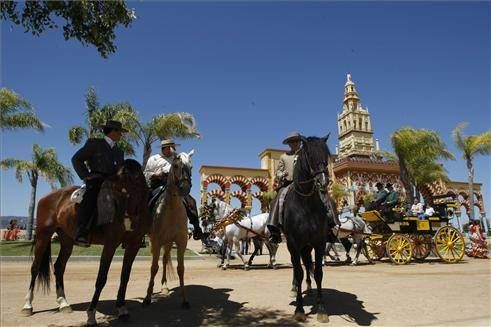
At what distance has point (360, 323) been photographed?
5422 mm

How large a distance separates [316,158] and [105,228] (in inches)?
138

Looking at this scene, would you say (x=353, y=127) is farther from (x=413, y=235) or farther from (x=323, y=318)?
(x=323, y=318)

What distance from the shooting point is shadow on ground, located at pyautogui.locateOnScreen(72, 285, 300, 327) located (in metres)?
5.54

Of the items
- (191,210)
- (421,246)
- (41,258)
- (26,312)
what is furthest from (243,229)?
(26,312)

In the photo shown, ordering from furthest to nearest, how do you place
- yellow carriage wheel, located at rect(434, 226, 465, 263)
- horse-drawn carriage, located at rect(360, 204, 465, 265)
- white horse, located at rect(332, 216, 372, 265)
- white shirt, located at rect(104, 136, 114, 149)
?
1. white horse, located at rect(332, 216, 372, 265)
2. yellow carriage wheel, located at rect(434, 226, 465, 263)
3. horse-drawn carriage, located at rect(360, 204, 465, 265)
4. white shirt, located at rect(104, 136, 114, 149)

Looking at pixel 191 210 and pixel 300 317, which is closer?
pixel 300 317

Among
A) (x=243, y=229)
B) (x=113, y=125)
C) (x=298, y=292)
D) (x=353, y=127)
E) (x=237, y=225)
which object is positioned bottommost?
(x=298, y=292)

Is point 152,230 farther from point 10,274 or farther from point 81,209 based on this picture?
point 10,274

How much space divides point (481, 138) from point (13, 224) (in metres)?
39.9

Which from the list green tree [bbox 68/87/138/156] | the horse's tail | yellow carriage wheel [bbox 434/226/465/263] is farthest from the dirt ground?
green tree [bbox 68/87/138/156]

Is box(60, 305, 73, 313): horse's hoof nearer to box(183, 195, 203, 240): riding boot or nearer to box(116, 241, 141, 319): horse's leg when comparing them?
box(116, 241, 141, 319): horse's leg

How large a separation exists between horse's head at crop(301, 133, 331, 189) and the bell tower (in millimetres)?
58048

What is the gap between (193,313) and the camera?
612 centimetres

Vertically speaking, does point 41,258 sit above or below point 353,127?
below
